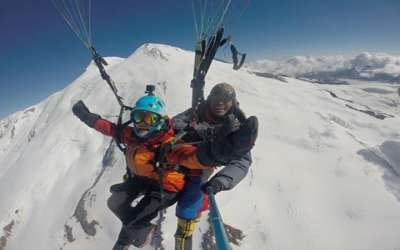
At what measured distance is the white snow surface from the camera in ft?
43.3

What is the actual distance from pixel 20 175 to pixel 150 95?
2308cm

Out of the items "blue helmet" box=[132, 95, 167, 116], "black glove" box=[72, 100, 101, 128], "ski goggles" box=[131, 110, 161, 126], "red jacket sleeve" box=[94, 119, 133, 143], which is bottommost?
"red jacket sleeve" box=[94, 119, 133, 143]

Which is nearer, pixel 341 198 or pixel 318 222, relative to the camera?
pixel 318 222

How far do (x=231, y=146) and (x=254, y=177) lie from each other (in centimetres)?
1378

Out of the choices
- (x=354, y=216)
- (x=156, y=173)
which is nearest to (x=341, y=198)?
(x=354, y=216)

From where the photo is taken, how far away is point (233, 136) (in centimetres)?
231

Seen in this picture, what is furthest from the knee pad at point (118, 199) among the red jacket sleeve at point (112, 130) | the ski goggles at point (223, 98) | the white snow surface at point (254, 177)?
the white snow surface at point (254, 177)

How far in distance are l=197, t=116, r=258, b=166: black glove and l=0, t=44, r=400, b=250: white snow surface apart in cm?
1038

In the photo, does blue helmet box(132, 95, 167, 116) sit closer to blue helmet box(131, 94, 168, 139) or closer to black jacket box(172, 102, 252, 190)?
blue helmet box(131, 94, 168, 139)

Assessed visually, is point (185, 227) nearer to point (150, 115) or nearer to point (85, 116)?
point (150, 115)

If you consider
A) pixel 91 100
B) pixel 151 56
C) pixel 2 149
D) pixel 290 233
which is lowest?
pixel 2 149

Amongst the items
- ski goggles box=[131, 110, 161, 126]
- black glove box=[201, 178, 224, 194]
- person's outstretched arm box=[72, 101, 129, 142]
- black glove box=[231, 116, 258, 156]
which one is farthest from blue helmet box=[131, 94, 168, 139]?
black glove box=[231, 116, 258, 156]

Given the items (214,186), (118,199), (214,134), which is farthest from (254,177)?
(214,134)

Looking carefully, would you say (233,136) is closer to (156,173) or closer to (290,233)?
(156,173)
